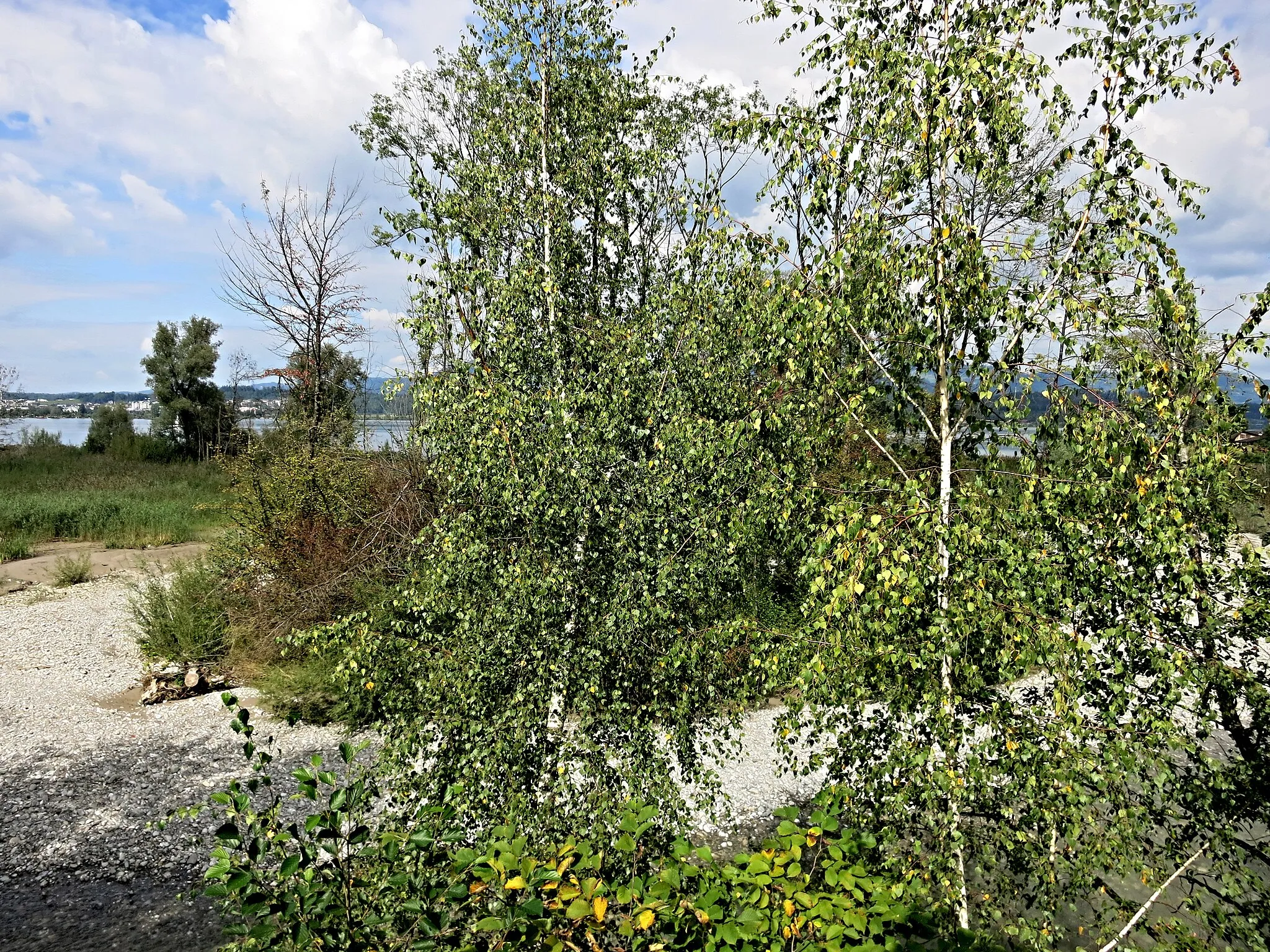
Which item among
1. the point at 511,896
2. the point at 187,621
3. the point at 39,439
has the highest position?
the point at 39,439

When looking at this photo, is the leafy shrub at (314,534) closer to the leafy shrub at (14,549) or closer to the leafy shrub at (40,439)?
the leafy shrub at (14,549)

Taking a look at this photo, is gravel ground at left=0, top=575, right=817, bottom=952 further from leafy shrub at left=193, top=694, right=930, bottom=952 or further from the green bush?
leafy shrub at left=193, top=694, right=930, bottom=952

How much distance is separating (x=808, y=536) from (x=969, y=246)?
6.51 ft

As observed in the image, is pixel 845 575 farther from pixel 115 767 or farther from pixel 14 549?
pixel 14 549

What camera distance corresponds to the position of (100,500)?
21.2 meters

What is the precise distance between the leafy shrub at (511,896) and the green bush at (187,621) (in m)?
9.09

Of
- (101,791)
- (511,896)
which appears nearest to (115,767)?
(101,791)

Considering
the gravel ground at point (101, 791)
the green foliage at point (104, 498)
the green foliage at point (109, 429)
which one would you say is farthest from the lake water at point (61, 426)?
the gravel ground at point (101, 791)

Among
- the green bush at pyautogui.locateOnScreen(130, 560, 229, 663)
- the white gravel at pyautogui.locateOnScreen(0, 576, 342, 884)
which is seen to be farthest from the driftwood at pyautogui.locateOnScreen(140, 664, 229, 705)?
the green bush at pyautogui.locateOnScreen(130, 560, 229, 663)

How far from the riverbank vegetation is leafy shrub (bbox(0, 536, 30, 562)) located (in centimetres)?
1610

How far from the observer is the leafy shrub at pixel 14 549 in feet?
54.7

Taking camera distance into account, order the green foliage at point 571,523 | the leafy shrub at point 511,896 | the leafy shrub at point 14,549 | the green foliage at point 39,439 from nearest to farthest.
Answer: the leafy shrub at point 511,896 → the green foliage at point 571,523 → the leafy shrub at point 14,549 → the green foliage at point 39,439

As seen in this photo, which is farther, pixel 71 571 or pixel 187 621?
pixel 71 571

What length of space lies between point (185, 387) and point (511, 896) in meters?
37.0
